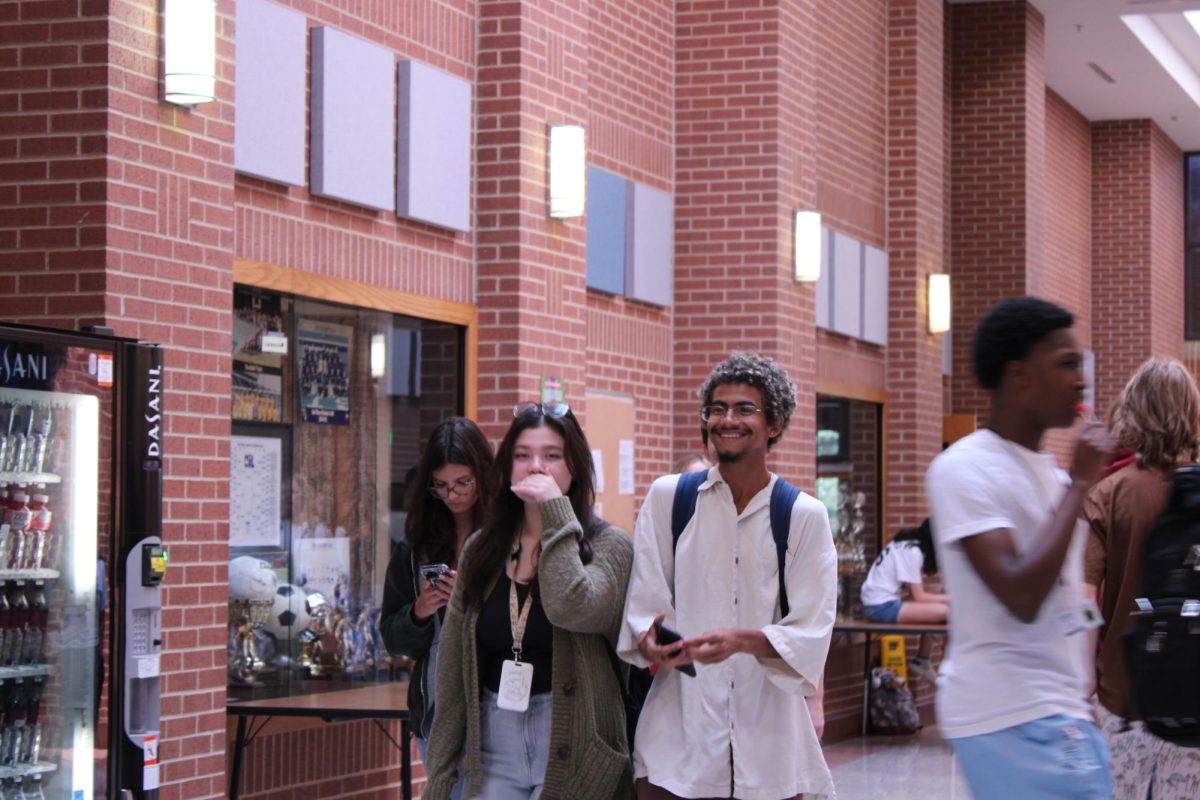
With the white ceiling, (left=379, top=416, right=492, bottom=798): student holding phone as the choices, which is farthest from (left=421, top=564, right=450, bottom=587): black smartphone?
the white ceiling

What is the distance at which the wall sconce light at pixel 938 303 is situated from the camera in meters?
15.2

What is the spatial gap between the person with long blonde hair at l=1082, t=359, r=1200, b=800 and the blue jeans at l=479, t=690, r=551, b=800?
151 cm

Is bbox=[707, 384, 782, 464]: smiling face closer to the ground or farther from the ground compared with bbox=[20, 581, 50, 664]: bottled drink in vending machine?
farther from the ground

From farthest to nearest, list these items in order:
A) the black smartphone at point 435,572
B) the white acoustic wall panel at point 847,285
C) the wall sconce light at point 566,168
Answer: the white acoustic wall panel at point 847,285
the wall sconce light at point 566,168
the black smartphone at point 435,572

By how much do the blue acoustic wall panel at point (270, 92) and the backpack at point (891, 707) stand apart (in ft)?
24.8

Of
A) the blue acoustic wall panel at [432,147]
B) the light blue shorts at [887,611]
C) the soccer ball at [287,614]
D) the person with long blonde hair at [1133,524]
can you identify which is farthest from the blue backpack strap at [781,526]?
the light blue shorts at [887,611]

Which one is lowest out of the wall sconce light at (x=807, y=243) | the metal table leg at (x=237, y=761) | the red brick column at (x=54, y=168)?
the metal table leg at (x=237, y=761)

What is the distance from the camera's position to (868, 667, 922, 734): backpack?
13.6 m

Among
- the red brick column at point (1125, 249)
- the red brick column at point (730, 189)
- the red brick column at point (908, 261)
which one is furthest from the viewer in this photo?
the red brick column at point (1125, 249)

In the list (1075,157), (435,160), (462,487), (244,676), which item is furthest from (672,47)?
(1075,157)

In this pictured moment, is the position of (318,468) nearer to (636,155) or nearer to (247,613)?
(247,613)

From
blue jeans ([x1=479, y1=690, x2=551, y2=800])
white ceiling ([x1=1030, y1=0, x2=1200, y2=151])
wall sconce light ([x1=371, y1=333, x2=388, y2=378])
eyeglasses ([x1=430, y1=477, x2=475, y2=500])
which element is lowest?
blue jeans ([x1=479, y1=690, x2=551, y2=800])

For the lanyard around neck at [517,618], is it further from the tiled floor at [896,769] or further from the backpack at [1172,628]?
the tiled floor at [896,769]

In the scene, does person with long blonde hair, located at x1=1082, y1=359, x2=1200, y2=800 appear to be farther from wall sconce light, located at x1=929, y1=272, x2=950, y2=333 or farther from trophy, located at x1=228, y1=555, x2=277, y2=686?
wall sconce light, located at x1=929, y1=272, x2=950, y2=333
